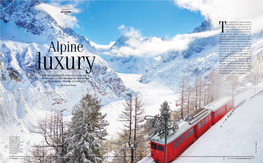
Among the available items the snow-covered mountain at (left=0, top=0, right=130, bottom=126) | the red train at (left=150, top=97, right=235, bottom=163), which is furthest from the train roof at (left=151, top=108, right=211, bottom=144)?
the snow-covered mountain at (left=0, top=0, right=130, bottom=126)

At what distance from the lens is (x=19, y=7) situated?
104125 mm

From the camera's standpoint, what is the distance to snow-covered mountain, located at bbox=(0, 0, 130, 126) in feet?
160

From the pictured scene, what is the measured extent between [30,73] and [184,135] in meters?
78.9

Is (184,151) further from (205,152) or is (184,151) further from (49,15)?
(49,15)

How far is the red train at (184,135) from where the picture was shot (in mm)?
12555

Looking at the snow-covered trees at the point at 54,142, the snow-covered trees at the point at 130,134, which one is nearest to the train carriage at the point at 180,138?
the snow-covered trees at the point at 130,134

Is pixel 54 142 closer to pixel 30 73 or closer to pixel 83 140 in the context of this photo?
pixel 83 140

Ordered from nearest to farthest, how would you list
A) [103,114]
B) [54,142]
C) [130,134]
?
[54,142] < [130,134] < [103,114]

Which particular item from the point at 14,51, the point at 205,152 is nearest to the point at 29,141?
the point at 205,152

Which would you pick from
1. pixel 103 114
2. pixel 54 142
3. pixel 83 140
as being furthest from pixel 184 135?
pixel 103 114

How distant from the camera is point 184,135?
14188 mm

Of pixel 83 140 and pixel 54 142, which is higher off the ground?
pixel 83 140

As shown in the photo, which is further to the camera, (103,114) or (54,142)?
(103,114)

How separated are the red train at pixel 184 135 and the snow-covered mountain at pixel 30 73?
2622cm
